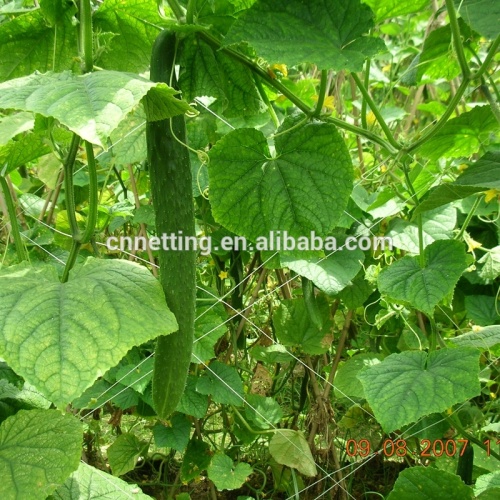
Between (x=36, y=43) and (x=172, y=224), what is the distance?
0.36m

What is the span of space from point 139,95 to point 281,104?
982mm

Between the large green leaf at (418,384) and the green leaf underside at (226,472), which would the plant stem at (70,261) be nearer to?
the large green leaf at (418,384)

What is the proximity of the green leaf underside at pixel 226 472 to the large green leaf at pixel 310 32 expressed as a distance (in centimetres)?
94

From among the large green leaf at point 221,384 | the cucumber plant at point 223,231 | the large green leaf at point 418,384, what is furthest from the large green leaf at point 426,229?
the large green leaf at point 221,384

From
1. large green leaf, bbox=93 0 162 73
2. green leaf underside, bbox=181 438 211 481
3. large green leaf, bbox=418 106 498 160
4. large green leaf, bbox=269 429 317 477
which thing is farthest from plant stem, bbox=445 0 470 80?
green leaf underside, bbox=181 438 211 481

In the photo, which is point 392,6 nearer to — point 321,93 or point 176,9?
point 321,93

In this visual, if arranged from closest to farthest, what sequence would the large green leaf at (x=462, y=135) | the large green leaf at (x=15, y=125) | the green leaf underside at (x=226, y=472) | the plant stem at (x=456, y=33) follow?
the large green leaf at (x=15, y=125) < the plant stem at (x=456, y=33) < the large green leaf at (x=462, y=135) < the green leaf underside at (x=226, y=472)

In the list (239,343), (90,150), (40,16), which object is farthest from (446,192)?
(239,343)

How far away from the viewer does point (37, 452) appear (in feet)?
2.47

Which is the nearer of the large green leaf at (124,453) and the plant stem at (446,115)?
the plant stem at (446,115)

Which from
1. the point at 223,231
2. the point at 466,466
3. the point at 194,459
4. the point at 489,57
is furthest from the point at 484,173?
the point at 194,459

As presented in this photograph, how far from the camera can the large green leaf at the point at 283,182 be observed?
2.62 feet

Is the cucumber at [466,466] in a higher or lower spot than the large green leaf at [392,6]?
lower
